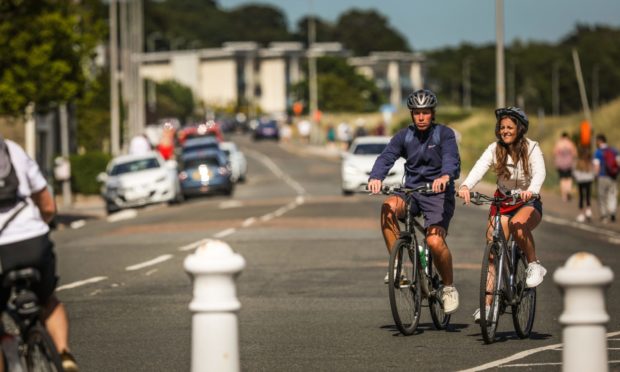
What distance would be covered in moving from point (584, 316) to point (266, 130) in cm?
10636

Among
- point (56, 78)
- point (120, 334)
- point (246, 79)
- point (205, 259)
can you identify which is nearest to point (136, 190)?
point (56, 78)

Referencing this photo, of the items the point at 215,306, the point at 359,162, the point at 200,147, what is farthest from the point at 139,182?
the point at 215,306

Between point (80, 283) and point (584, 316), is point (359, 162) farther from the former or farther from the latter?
point (584, 316)

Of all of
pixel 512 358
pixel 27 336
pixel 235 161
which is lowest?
pixel 512 358

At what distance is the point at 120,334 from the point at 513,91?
154269 millimetres

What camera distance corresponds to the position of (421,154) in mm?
11484

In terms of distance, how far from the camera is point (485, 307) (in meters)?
10.5

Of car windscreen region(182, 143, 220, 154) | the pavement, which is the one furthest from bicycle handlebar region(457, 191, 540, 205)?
car windscreen region(182, 143, 220, 154)

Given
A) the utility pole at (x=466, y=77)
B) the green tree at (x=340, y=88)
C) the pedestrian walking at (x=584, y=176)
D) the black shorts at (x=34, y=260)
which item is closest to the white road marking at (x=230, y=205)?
the pedestrian walking at (x=584, y=176)

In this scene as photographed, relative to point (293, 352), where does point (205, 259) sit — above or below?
above

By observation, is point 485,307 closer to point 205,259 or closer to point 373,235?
point 205,259

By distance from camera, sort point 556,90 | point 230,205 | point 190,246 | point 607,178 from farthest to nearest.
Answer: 1. point 556,90
2. point 230,205
3. point 607,178
4. point 190,246

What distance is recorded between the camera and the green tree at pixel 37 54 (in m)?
32.2

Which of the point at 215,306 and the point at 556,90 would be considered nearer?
the point at 215,306
